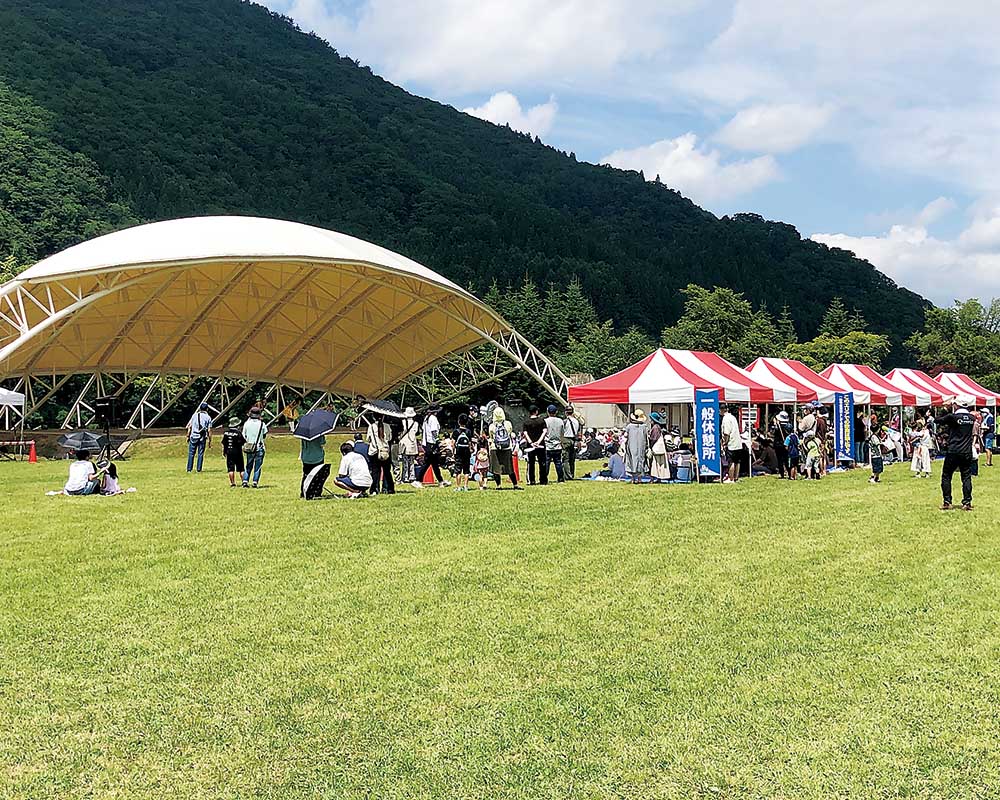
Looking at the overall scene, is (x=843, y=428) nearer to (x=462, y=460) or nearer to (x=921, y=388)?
(x=921, y=388)

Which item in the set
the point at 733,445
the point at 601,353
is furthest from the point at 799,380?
the point at 601,353

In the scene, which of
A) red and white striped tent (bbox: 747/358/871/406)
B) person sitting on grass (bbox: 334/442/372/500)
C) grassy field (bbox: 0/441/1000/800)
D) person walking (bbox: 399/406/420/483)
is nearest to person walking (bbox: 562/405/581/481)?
person walking (bbox: 399/406/420/483)

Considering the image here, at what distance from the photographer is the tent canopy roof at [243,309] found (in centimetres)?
2333

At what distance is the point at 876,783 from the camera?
348 centimetres

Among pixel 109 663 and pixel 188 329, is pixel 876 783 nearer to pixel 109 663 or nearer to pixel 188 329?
pixel 109 663

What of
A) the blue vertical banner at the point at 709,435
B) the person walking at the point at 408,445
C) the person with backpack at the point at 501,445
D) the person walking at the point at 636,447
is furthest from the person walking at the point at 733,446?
the person walking at the point at 408,445

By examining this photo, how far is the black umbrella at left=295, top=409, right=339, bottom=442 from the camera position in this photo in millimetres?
13133

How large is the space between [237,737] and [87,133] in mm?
82312

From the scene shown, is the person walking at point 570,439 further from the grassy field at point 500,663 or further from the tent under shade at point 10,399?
the tent under shade at point 10,399

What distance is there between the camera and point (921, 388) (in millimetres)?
29047

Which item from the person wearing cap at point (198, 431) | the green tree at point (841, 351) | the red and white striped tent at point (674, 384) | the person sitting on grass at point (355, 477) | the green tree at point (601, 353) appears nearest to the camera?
the person sitting on grass at point (355, 477)

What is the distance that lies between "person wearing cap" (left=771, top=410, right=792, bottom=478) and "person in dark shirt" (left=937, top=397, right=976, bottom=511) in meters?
6.92

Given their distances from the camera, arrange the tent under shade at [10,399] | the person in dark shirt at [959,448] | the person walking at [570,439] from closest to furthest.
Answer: the person in dark shirt at [959,448] → the person walking at [570,439] → the tent under shade at [10,399]

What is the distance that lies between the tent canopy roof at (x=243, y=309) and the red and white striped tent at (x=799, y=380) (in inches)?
415
